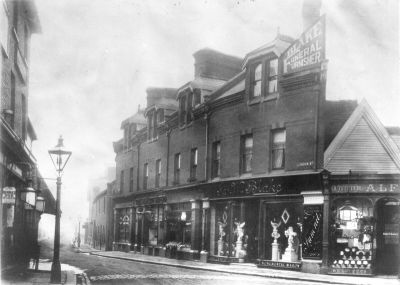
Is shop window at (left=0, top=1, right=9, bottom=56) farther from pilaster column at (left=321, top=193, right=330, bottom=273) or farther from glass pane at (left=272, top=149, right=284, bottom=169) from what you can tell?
pilaster column at (left=321, top=193, right=330, bottom=273)

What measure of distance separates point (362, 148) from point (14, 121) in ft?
40.8

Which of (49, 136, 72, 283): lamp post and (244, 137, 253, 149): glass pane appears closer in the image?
(49, 136, 72, 283): lamp post

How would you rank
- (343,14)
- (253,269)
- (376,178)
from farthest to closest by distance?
(253,269) < (376,178) < (343,14)

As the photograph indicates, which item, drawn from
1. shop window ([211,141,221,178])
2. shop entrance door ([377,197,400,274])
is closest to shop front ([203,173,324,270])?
shop window ([211,141,221,178])

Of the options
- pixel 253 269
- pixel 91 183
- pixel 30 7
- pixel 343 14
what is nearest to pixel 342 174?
pixel 253 269

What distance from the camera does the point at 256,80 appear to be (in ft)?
78.4

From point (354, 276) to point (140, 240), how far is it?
1816cm

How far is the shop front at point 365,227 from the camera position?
19.7 meters

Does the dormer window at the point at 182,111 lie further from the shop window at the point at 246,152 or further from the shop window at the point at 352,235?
the shop window at the point at 352,235

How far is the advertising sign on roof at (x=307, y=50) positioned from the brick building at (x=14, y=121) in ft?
31.4

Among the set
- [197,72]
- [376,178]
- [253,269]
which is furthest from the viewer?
[197,72]

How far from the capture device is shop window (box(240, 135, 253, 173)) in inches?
950

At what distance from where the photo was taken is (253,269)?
849 inches

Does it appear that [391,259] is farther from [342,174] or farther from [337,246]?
[342,174]
